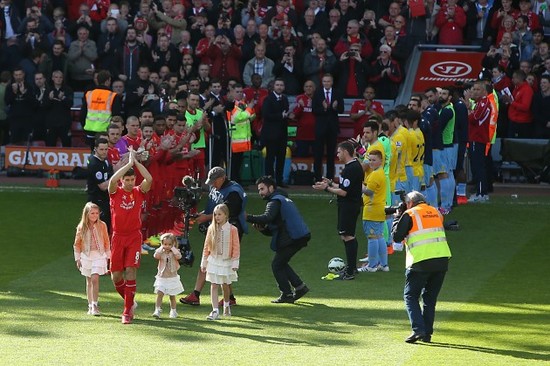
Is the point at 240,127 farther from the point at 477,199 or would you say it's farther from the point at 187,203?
the point at 187,203

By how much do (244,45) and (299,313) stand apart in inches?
541

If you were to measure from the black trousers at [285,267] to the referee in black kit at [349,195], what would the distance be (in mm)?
1246

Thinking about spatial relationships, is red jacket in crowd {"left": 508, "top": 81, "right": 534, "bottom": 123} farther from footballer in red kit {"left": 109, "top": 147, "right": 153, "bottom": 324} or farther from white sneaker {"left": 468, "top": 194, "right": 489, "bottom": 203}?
footballer in red kit {"left": 109, "top": 147, "right": 153, "bottom": 324}

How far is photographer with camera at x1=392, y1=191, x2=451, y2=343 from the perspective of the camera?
14.6 meters

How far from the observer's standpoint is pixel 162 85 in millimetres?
25234

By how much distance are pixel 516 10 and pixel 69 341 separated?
18.2m

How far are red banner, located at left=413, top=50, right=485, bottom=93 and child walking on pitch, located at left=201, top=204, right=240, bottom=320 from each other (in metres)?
14.7

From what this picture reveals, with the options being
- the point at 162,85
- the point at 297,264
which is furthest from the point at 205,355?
the point at 162,85

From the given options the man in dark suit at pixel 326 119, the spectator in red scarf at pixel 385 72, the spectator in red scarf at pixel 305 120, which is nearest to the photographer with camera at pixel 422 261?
the man in dark suit at pixel 326 119

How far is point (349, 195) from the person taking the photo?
1833 cm

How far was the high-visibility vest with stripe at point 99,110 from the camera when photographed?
82.0 feet

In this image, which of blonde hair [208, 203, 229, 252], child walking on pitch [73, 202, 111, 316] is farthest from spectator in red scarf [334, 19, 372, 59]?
child walking on pitch [73, 202, 111, 316]

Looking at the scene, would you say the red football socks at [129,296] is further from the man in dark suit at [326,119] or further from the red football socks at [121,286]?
the man in dark suit at [326,119]

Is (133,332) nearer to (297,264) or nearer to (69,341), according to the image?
(69,341)
